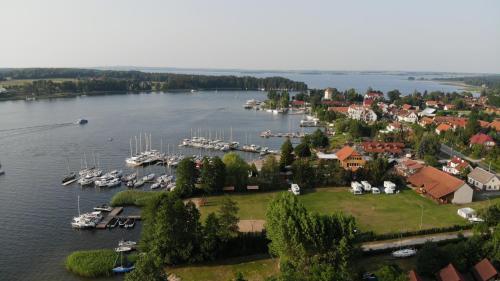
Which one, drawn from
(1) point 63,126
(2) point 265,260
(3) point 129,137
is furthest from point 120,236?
(1) point 63,126

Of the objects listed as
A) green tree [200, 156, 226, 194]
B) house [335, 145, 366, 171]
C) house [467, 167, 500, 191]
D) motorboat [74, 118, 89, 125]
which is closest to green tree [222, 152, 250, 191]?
green tree [200, 156, 226, 194]

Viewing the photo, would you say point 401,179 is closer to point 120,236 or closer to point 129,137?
point 120,236

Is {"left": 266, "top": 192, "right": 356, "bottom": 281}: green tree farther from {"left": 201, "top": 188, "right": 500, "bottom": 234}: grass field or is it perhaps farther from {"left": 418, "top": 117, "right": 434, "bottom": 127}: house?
{"left": 418, "top": 117, "right": 434, "bottom": 127}: house

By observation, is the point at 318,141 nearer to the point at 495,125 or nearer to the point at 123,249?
Answer: the point at 495,125

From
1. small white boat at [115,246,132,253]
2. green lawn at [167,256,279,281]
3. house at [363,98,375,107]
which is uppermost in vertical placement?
house at [363,98,375,107]

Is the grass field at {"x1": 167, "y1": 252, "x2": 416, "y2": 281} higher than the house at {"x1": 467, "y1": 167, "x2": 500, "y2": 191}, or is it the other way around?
the house at {"x1": 467, "y1": 167, "x2": 500, "y2": 191}

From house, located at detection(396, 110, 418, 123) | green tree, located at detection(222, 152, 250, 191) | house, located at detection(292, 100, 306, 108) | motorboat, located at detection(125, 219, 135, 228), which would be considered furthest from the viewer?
house, located at detection(292, 100, 306, 108)

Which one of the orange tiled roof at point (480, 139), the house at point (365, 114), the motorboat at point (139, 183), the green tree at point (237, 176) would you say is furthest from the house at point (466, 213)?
the house at point (365, 114)
